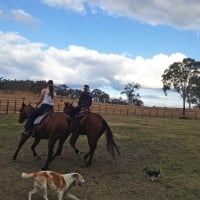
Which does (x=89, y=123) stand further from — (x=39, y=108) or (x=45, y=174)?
(x=45, y=174)

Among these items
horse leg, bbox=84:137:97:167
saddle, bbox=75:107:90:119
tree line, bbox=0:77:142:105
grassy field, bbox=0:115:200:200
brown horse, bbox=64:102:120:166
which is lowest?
grassy field, bbox=0:115:200:200

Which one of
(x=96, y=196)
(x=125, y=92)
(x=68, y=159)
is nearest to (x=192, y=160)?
(x=68, y=159)

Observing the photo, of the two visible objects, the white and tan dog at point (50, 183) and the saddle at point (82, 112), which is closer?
the white and tan dog at point (50, 183)

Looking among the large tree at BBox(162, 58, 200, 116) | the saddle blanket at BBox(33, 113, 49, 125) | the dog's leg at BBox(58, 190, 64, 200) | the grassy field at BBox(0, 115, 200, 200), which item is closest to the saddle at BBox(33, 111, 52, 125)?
the saddle blanket at BBox(33, 113, 49, 125)

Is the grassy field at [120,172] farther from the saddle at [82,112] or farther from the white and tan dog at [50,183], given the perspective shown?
the saddle at [82,112]

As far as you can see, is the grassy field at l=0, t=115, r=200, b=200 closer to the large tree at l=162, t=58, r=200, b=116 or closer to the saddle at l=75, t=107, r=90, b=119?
the saddle at l=75, t=107, r=90, b=119

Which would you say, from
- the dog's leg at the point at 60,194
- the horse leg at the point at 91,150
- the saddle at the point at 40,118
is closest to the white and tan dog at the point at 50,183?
the dog's leg at the point at 60,194

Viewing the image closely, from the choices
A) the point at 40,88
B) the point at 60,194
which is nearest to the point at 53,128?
the point at 60,194

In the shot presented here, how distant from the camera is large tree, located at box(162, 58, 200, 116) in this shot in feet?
286

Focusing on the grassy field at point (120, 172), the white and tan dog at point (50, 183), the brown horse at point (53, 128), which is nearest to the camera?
the white and tan dog at point (50, 183)

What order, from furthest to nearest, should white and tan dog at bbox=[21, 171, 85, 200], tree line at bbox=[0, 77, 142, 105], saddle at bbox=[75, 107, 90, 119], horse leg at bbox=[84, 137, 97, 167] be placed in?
tree line at bbox=[0, 77, 142, 105], saddle at bbox=[75, 107, 90, 119], horse leg at bbox=[84, 137, 97, 167], white and tan dog at bbox=[21, 171, 85, 200]

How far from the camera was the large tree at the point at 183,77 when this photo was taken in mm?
87181

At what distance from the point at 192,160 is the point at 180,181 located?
4.19 metres

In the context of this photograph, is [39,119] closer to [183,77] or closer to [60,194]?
[60,194]
